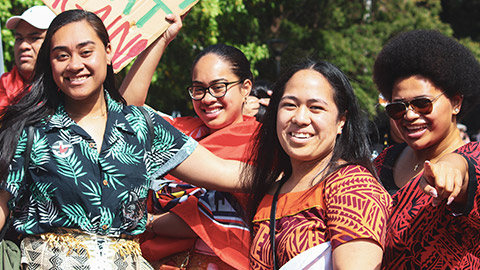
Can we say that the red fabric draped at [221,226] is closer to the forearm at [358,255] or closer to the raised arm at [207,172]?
the raised arm at [207,172]

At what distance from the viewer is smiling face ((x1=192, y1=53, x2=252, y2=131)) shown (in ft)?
11.5

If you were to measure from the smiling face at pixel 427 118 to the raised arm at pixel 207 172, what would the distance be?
2.87 ft

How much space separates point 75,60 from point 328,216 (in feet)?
4.38

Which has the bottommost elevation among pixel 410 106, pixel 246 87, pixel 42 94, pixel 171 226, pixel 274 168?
pixel 171 226

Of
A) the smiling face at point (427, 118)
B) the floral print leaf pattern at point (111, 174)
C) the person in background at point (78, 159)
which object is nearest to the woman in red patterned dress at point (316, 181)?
the smiling face at point (427, 118)

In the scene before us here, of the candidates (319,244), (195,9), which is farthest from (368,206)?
(195,9)

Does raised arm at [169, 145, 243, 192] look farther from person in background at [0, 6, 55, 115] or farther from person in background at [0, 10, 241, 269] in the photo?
person in background at [0, 6, 55, 115]

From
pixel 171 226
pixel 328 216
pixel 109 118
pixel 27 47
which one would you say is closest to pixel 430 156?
pixel 328 216

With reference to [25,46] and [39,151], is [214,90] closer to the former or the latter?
[39,151]

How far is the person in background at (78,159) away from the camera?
2514 millimetres

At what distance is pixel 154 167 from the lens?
111 inches

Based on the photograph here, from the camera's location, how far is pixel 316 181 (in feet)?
8.23

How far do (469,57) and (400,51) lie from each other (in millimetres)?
331

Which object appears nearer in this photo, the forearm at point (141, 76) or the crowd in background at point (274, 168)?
the crowd in background at point (274, 168)
